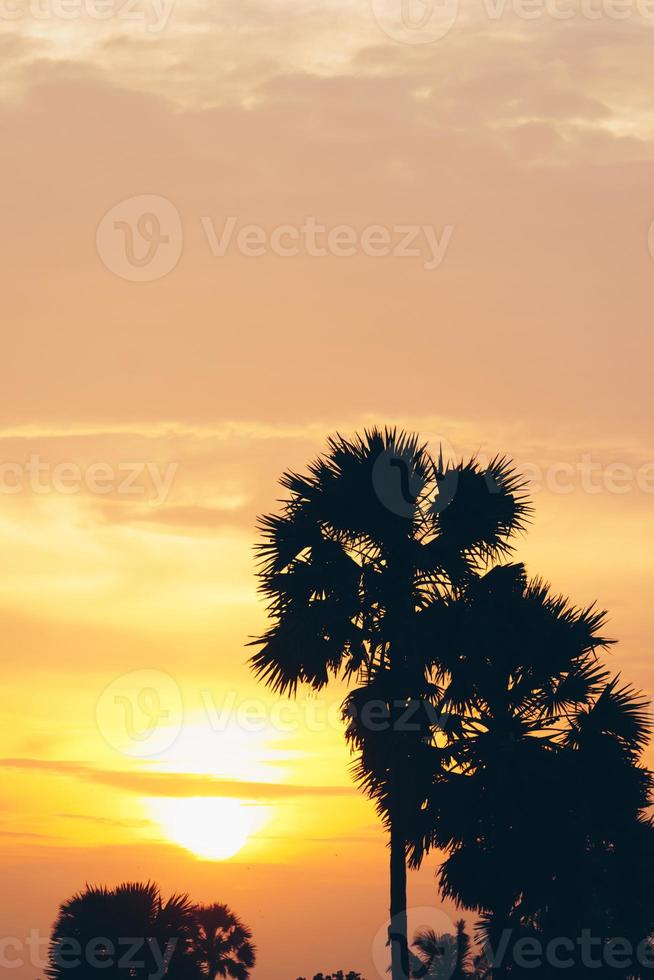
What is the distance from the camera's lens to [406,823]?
25.1 metres

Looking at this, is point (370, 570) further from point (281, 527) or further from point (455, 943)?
point (455, 943)

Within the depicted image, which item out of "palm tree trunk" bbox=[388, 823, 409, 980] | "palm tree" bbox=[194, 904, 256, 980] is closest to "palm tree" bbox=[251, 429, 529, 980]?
"palm tree trunk" bbox=[388, 823, 409, 980]

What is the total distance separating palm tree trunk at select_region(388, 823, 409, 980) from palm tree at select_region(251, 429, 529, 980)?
20mm

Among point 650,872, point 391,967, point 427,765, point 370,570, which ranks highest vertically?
point 370,570

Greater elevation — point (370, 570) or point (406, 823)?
point (370, 570)

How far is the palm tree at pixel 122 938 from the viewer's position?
30141mm

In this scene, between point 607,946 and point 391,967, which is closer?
point 391,967

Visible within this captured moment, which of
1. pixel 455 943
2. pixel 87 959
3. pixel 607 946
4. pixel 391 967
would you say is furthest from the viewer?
pixel 455 943

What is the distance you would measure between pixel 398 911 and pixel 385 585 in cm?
638

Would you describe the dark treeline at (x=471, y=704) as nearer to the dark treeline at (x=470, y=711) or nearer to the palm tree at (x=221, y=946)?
the dark treeline at (x=470, y=711)

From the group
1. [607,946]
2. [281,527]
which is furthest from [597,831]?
[281,527]

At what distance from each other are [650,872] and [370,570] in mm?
8030

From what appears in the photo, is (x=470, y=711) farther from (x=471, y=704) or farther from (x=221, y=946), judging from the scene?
(x=221, y=946)

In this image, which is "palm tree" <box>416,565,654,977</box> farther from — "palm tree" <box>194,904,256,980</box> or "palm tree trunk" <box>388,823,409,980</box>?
"palm tree" <box>194,904,256,980</box>
